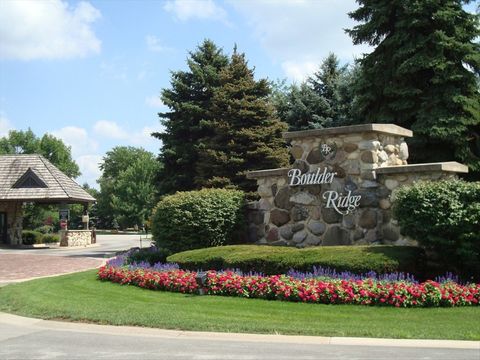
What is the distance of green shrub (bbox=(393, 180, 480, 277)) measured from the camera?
33.6 ft

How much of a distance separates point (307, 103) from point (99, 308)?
1964 cm

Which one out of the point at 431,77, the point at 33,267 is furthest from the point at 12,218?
the point at 431,77

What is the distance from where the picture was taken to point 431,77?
18797 millimetres

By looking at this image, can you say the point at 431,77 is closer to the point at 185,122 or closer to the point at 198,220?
the point at 198,220

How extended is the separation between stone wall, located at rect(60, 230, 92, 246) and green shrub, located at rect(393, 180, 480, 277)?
3152cm

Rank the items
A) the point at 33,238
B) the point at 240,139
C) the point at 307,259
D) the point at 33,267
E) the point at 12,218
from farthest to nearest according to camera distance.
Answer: the point at 33,238 < the point at 12,218 < the point at 240,139 < the point at 33,267 < the point at 307,259

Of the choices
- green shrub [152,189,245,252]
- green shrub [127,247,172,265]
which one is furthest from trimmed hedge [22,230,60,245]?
green shrub [152,189,245,252]

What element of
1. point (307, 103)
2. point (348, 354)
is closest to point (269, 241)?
point (348, 354)

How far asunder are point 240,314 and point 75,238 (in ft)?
106

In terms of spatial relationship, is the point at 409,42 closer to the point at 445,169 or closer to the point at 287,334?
the point at 445,169

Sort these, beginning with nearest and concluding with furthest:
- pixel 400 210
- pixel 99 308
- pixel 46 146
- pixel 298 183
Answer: pixel 99 308
pixel 400 210
pixel 298 183
pixel 46 146

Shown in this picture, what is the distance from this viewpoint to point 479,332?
24.9 feet

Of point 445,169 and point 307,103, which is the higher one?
point 307,103

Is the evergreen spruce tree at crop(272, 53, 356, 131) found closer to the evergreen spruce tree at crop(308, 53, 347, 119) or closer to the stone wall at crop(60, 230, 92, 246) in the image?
the evergreen spruce tree at crop(308, 53, 347, 119)
